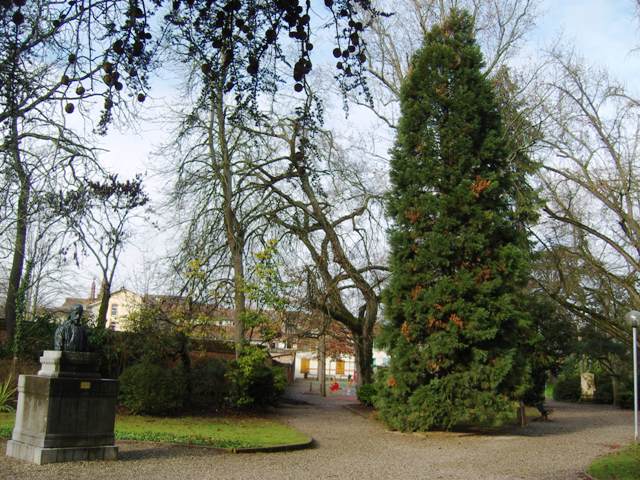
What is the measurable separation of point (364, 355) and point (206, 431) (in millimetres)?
10626

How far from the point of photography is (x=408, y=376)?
15734 mm

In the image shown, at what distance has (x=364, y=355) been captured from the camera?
24453 millimetres

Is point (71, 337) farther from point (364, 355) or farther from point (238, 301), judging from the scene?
point (364, 355)

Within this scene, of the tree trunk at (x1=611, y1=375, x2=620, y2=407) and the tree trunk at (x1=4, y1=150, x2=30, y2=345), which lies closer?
the tree trunk at (x1=4, y1=150, x2=30, y2=345)

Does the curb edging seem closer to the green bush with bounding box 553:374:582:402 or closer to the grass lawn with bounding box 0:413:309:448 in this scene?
the grass lawn with bounding box 0:413:309:448

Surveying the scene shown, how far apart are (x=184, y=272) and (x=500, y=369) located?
9.15m

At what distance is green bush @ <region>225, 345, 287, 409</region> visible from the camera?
61.9 ft

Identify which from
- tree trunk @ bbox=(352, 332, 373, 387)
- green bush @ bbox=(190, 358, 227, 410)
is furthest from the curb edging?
tree trunk @ bbox=(352, 332, 373, 387)

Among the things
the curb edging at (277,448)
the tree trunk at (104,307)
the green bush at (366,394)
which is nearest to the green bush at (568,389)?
the green bush at (366,394)

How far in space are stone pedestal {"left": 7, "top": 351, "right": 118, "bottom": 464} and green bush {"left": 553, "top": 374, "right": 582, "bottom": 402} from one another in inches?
1372

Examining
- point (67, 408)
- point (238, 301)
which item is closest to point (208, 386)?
point (238, 301)

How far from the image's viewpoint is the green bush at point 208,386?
18453mm

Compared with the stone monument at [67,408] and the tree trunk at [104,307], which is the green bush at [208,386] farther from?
the stone monument at [67,408]

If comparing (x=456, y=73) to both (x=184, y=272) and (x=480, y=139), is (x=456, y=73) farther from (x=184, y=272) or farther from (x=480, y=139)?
(x=184, y=272)
